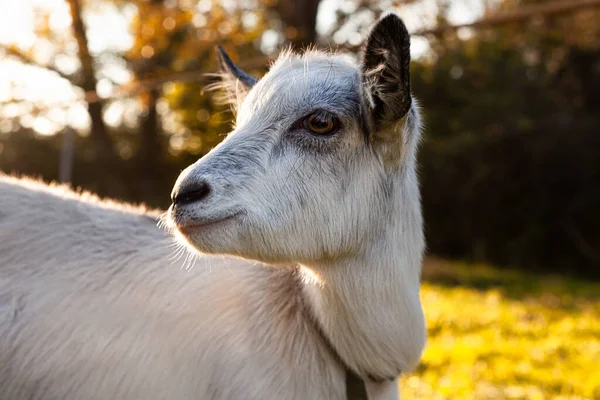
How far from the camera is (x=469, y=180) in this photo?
17.0 m

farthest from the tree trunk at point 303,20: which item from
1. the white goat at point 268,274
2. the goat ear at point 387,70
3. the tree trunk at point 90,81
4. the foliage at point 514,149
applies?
the foliage at point 514,149

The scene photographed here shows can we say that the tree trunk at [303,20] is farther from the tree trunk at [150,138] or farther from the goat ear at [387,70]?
Answer: the tree trunk at [150,138]

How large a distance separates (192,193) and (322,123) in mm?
643

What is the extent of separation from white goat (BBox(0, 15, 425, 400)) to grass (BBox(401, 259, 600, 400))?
2.97m

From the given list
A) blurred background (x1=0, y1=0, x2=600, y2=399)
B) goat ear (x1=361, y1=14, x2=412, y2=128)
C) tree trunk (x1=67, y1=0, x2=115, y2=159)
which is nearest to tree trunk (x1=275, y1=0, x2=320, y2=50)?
blurred background (x1=0, y1=0, x2=600, y2=399)

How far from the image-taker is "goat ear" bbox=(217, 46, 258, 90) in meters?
3.41

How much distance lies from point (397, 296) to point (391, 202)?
16.3 inches

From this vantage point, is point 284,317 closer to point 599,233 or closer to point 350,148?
point 350,148

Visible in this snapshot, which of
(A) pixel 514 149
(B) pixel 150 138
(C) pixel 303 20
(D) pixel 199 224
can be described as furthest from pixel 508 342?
(B) pixel 150 138

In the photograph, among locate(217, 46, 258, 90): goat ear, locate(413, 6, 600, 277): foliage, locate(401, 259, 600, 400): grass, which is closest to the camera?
locate(217, 46, 258, 90): goat ear

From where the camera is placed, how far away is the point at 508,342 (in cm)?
749

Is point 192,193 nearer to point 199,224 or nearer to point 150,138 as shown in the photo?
point 199,224

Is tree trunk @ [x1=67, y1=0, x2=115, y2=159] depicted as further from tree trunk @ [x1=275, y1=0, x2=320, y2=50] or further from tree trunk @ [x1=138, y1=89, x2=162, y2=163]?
tree trunk @ [x1=275, y1=0, x2=320, y2=50]

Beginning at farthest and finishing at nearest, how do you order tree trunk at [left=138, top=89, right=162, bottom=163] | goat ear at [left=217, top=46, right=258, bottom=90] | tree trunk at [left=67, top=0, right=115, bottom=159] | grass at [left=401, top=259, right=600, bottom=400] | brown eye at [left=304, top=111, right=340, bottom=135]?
tree trunk at [left=138, top=89, right=162, bottom=163], tree trunk at [left=67, top=0, right=115, bottom=159], grass at [left=401, top=259, right=600, bottom=400], goat ear at [left=217, top=46, right=258, bottom=90], brown eye at [left=304, top=111, right=340, bottom=135]
